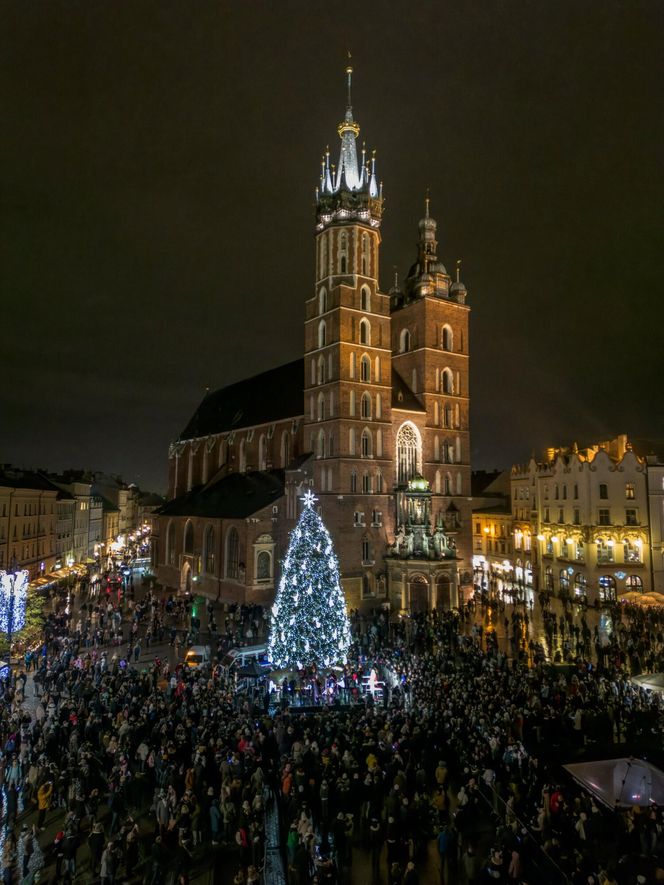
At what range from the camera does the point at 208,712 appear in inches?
634

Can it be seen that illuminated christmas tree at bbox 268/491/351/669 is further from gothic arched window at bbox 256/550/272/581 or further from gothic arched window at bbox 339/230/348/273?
gothic arched window at bbox 339/230/348/273

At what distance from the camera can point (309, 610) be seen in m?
22.7

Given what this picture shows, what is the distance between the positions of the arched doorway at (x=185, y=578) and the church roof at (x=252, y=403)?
13021 mm

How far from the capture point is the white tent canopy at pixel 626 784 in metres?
11.4

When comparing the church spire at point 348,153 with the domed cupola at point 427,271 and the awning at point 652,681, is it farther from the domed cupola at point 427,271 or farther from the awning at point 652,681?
the awning at point 652,681

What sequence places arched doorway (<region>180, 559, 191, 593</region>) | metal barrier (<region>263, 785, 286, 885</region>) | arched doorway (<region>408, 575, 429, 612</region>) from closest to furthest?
metal barrier (<region>263, 785, 286, 885</region>) < arched doorway (<region>408, 575, 429, 612</region>) < arched doorway (<region>180, 559, 191, 593</region>)

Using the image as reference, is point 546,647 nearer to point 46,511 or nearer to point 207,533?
point 207,533

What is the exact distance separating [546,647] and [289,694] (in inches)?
553

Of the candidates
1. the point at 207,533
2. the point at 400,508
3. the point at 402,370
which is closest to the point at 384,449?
the point at 400,508

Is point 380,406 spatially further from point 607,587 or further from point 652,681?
point 652,681

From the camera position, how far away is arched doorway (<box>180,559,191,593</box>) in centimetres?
4444

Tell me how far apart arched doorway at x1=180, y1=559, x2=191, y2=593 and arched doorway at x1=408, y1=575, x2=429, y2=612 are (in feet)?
58.4

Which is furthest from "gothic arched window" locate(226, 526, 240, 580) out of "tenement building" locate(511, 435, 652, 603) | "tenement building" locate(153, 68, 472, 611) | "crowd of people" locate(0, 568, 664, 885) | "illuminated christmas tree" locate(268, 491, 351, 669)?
"tenement building" locate(511, 435, 652, 603)

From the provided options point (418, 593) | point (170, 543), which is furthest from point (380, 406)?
point (170, 543)
